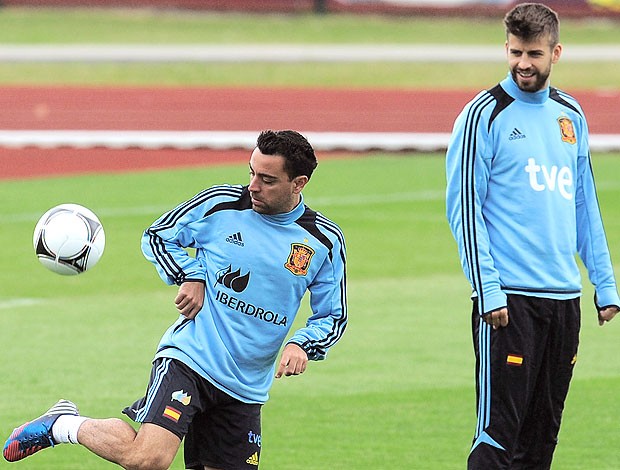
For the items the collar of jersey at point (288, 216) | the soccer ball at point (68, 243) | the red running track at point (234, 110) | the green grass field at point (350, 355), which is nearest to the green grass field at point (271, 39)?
the red running track at point (234, 110)

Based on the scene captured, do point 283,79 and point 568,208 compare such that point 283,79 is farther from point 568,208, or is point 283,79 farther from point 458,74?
point 568,208

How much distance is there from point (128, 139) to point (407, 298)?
629 inches

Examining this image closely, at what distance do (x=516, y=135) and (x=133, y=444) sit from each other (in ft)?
7.23

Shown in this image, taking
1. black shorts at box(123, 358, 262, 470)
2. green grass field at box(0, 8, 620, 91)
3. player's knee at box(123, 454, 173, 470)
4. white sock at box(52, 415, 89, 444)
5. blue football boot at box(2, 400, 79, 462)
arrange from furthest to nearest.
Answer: green grass field at box(0, 8, 620, 91) < blue football boot at box(2, 400, 79, 462) < white sock at box(52, 415, 89, 444) < black shorts at box(123, 358, 262, 470) < player's knee at box(123, 454, 173, 470)

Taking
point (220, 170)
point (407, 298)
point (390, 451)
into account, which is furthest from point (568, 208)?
point (220, 170)

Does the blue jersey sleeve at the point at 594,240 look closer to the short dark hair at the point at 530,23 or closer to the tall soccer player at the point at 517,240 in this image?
the tall soccer player at the point at 517,240

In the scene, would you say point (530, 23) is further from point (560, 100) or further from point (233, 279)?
point (233, 279)

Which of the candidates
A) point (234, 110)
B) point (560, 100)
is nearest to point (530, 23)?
point (560, 100)

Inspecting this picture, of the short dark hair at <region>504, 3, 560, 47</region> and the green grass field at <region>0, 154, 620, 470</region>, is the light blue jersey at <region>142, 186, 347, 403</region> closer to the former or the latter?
the short dark hair at <region>504, 3, 560, 47</region>

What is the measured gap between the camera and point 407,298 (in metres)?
13.5

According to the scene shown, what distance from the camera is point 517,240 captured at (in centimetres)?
673

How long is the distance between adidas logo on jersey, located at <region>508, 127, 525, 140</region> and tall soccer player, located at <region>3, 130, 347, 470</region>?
0.91 m

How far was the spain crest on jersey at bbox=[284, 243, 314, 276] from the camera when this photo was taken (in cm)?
690

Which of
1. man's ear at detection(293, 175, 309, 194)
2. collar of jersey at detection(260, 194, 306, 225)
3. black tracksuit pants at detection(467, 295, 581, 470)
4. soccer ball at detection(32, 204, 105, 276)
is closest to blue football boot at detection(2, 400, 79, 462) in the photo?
soccer ball at detection(32, 204, 105, 276)
